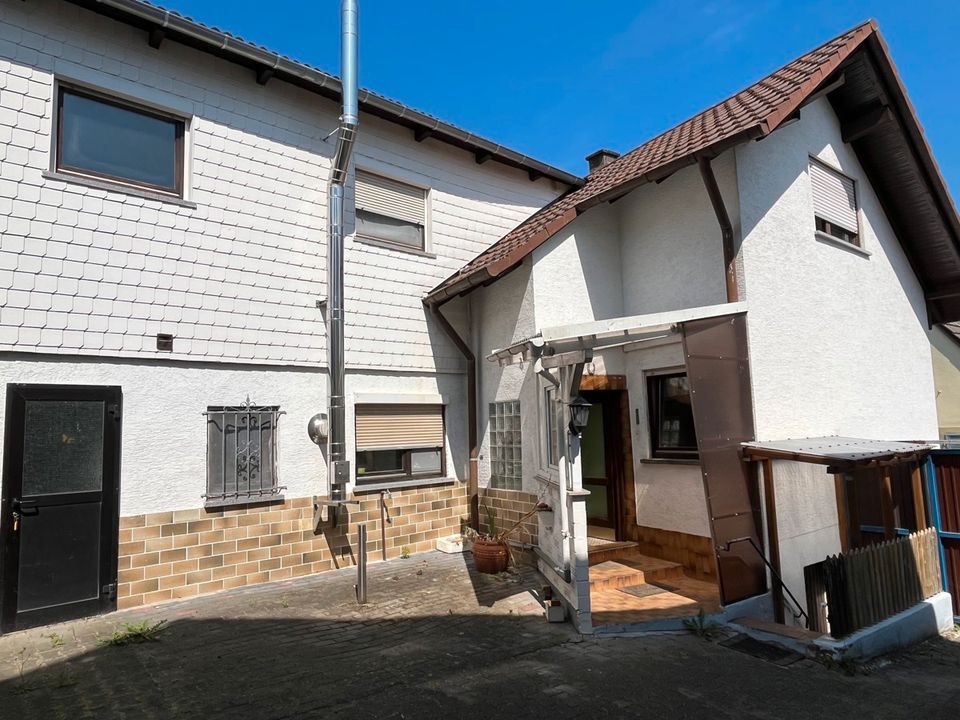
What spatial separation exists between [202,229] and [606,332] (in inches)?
194

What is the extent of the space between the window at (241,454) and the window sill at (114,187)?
2.45 m

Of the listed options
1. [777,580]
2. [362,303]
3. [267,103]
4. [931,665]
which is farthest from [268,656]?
[267,103]

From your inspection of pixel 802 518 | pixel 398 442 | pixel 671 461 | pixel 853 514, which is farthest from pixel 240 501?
pixel 853 514

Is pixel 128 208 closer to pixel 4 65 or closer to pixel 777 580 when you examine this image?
pixel 4 65

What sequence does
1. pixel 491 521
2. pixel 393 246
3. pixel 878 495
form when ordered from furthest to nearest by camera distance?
pixel 393 246
pixel 491 521
pixel 878 495

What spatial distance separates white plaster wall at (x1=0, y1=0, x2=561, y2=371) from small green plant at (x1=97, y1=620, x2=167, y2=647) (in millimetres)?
2795

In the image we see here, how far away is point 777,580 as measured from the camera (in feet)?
23.5

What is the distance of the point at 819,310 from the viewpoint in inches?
333

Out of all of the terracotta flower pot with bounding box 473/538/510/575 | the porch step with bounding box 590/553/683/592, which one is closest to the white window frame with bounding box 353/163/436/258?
the terracotta flower pot with bounding box 473/538/510/575

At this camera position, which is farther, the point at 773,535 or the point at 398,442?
the point at 398,442

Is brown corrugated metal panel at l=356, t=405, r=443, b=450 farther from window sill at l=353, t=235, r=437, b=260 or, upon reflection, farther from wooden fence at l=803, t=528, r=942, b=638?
wooden fence at l=803, t=528, r=942, b=638

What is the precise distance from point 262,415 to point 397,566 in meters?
2.72

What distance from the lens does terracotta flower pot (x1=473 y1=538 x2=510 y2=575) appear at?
7.85 meters

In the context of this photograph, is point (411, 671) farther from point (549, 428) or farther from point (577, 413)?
point (549, 428)
